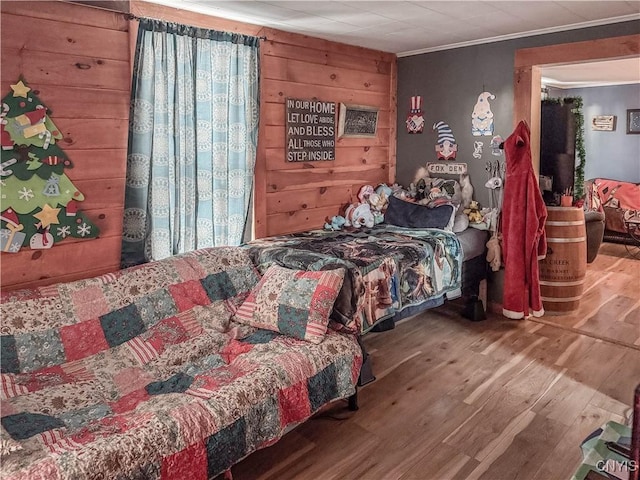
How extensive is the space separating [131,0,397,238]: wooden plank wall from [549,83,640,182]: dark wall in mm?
4406

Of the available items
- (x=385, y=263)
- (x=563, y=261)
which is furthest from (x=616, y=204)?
(x=385, y=263)

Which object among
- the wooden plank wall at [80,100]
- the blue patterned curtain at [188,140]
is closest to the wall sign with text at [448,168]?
the blue patterned curtain at [188,140]

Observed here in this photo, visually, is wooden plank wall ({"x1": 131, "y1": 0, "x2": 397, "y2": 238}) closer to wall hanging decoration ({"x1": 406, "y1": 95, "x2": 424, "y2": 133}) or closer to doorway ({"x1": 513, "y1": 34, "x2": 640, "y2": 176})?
wall hanging decoration ({"x1": 406, "y1": 95, "x2": 424, "y2": 133})

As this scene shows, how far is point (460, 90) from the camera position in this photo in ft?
13.9

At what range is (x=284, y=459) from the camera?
2.35 metres

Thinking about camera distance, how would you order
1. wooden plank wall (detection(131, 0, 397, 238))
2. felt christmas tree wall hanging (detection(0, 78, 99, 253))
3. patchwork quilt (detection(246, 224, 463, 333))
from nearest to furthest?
1. felt christmas tree wall hanging (detection(0, 78, 99, 253))
2. patchwork quilt (detection(246, 224, 463, 333))
3. wooden plank wall (detection(131, 0, 397, 238))

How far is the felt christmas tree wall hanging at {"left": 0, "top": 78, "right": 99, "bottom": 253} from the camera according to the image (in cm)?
240

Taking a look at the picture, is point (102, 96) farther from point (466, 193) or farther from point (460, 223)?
point (466, 193)

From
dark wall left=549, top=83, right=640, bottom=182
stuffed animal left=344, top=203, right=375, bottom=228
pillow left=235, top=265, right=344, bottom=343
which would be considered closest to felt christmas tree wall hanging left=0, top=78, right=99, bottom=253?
pillow left=235, top=265, right=344, bottom=343

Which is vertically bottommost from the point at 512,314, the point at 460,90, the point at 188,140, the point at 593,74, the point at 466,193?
the point at 512,314

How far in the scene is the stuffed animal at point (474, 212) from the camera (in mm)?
4062

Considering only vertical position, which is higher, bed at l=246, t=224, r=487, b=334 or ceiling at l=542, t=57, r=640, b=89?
ceiling at l=542, t=57, r=640, b=89

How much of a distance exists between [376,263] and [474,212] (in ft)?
4.59

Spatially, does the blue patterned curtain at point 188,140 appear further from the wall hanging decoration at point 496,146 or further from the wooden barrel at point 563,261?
the wooden barrel at point 563,261
